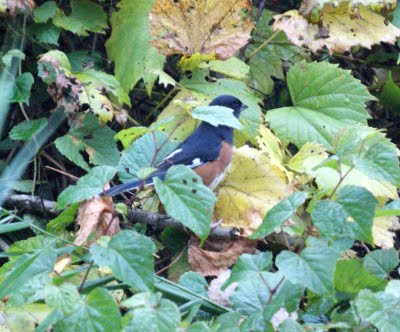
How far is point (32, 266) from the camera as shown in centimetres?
168

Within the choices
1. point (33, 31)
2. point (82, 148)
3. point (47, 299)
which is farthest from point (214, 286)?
Result: point (33, 31)

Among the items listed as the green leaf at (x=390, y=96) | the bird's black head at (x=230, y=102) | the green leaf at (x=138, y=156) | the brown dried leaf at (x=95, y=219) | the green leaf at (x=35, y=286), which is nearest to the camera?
the green leaf at (x=35, y=286)

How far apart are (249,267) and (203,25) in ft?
5.44

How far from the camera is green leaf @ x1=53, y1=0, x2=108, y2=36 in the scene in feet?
10.5

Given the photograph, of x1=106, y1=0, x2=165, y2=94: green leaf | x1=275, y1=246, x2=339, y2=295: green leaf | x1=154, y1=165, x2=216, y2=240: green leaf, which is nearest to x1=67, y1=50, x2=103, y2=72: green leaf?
x1=106, y1=0, x2=165, y2=94: green leaf

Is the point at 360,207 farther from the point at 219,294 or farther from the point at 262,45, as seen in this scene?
the point at 262,45

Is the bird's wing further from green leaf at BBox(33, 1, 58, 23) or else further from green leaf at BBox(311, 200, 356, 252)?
green leaf at BBox(311, 200, 356, 252)

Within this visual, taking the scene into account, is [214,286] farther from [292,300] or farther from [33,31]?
[33,31]

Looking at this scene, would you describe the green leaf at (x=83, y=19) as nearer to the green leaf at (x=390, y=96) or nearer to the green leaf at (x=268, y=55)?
the green leaf at (x=268, y=55)

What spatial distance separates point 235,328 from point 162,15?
182 cm

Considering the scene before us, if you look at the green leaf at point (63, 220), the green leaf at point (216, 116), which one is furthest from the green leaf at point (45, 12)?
the green leaf at point (216, 116)

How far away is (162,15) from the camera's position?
125 inches

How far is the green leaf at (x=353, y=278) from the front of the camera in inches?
78.8

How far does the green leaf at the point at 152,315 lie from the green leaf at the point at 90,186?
0.35 meters
